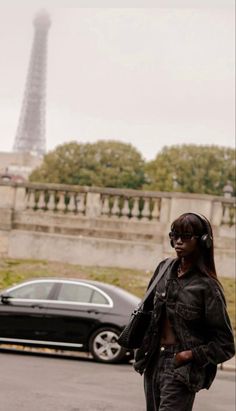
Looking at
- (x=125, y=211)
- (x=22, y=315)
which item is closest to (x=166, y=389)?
(x=22, y=315)

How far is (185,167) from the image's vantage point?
7788cm

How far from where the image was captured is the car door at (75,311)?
14742 millimetres

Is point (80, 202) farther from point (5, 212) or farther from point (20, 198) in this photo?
point (5, 212)

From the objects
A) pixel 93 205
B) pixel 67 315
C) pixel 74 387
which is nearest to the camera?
pixel 74 387

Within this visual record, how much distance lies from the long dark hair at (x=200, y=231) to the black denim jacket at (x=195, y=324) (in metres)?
0.05

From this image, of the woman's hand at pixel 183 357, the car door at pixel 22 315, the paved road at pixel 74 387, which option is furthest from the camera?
the car door at pixel 22 315

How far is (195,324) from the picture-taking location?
489 centimetres

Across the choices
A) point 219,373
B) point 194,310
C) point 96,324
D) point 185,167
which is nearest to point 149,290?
point 194,310

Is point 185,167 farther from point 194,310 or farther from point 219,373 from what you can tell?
point 194,310

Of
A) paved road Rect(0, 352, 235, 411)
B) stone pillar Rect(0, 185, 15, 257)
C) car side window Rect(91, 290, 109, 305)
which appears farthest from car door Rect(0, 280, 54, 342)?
stone pillar Rect(0, 185, 15, 257)

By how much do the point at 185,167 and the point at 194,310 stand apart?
7333cm

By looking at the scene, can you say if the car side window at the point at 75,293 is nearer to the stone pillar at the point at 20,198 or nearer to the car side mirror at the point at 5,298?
the car side mirror at the point at 5,298

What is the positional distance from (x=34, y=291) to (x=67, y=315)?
2.92ft

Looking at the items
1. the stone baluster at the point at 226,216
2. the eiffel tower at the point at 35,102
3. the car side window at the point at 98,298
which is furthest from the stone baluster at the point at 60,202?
the eiffel tower at the point at 35,102
